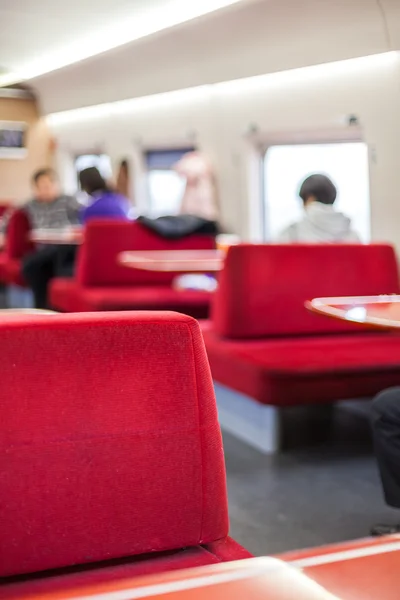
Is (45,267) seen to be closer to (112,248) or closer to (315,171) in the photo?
(112,248)

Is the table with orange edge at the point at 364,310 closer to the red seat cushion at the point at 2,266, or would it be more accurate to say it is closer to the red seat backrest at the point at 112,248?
the red seat backrest at the point at 112,248

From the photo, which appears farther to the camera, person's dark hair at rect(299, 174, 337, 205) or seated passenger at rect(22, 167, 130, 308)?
seated passenger at rect(22, 167, 130, 308)

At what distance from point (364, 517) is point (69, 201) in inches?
231

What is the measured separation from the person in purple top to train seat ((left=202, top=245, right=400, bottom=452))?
2758 mm

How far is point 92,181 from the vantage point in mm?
7953

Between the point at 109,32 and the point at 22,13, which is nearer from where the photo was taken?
the point at 22,13

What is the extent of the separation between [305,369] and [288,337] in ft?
2.47

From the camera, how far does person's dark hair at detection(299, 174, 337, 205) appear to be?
17.9ft

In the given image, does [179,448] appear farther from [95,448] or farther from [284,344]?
[284,344]

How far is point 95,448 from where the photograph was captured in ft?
5.76

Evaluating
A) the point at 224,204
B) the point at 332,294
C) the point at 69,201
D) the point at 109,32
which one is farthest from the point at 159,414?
the point at 69,201

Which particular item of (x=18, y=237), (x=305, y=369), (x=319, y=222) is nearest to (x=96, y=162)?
(x=18, y=237)

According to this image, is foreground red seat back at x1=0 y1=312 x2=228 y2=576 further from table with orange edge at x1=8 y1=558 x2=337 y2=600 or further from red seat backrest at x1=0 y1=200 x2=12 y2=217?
red seat backrest at x1=0 y1=200 x2=12 y2=217

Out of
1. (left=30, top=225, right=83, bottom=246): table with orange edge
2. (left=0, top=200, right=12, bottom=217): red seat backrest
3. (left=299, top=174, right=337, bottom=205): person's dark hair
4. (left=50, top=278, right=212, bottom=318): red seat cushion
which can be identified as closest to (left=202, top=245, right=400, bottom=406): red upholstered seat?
(left=299, top=174, right=337, bottom=205): person's dark hair
